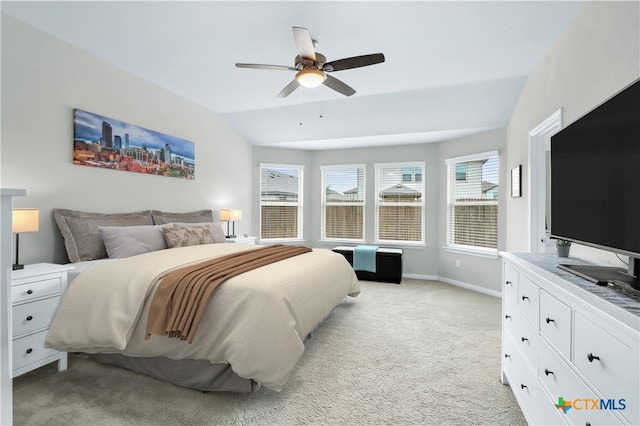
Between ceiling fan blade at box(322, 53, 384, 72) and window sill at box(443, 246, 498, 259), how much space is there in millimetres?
3442

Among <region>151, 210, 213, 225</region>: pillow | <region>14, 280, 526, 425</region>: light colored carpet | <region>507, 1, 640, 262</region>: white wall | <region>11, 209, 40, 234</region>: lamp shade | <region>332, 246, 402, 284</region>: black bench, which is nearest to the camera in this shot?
<region>507, 1, 640, 262</region>: white wall

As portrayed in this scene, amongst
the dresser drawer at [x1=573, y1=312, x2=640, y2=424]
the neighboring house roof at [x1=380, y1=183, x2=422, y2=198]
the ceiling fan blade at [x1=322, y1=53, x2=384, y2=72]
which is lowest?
the dresser drawer at [x1=573, y1=312, x2=640, y2=424]

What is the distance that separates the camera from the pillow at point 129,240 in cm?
299

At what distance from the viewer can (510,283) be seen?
2.04 meters

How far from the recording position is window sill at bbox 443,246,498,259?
15.0 ft

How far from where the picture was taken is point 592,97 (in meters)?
2.01

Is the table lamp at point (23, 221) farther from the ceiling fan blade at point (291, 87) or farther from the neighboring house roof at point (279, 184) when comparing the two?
the neighboring house roof at point (279, 184)

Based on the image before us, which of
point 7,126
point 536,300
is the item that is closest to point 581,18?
point 536,300

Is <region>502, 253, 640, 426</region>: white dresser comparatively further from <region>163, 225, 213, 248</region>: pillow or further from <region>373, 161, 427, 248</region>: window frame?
<region>373, 161, 427, 248</region>: window frame

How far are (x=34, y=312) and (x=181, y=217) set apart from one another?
2061 mm

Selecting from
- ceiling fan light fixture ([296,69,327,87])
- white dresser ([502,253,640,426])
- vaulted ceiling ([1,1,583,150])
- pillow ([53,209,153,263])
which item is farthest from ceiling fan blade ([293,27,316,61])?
pillow ([53,209,153,263])

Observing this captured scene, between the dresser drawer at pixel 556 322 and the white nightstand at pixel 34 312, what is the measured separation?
3.05 meters

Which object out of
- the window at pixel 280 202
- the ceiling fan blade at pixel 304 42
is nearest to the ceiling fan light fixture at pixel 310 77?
the ceiling fan blade at pixel 304 42

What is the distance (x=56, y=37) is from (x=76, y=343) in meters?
2.75
